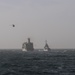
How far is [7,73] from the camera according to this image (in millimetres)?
66750

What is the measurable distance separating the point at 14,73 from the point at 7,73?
1222mm

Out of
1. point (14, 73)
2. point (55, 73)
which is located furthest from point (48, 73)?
point (14, 73)

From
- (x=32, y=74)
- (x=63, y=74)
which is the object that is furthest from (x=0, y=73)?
(x=63, y=74)

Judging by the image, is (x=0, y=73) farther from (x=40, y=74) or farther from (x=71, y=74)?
(x=71, y=74)

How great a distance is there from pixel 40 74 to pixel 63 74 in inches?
152

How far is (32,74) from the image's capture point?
6562 cm

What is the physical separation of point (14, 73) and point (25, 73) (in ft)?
6.62

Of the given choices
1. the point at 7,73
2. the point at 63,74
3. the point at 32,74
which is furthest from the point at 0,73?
the point at 63,74

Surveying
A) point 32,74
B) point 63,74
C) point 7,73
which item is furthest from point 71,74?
point 7,73

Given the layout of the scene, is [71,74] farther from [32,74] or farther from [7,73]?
[7,73]

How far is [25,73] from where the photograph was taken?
6738 centimetres

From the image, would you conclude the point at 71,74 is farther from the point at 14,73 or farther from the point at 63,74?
the point at 14,73

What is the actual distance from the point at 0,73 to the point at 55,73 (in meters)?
9.58

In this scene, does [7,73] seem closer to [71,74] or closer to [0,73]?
[0,73]
